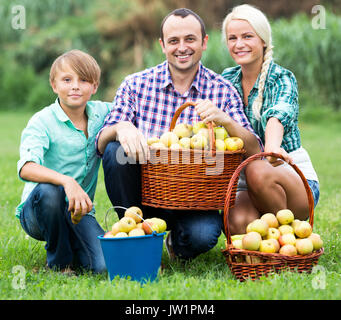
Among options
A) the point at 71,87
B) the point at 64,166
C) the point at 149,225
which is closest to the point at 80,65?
the point at 71,87

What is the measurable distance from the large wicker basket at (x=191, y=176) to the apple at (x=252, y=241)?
259 millimetres

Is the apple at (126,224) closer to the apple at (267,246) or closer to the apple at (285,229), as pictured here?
the apple at (267,246)

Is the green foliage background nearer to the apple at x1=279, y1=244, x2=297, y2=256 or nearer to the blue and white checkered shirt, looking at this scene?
the blue and white checkered shirt

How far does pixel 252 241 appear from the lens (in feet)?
8.52

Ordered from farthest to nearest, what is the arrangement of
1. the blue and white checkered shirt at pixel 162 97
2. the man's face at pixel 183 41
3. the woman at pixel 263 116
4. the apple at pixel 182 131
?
the blue and white checkered shirt at pixel 162 97
the man's face at pixel 183 41
the woman at pixel 263 116
the apple at pixel 182 131

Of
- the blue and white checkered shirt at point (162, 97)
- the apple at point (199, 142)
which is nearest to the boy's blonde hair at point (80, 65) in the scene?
the blue and white checkered shirt at point (162, 97)

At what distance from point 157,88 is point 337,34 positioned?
31.9ft

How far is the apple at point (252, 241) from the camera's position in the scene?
2.60 m

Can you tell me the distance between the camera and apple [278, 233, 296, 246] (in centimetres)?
264

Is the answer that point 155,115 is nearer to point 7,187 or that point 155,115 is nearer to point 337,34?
point 7,187

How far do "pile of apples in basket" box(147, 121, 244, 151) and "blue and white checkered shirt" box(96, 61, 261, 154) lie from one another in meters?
0.35

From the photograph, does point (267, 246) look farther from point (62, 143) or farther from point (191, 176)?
point (62, 143)

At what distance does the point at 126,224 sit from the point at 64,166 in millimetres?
668

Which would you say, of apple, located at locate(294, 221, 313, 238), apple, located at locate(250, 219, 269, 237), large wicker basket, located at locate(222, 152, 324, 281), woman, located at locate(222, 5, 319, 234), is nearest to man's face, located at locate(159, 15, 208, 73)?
woman, located at locate(222, 5, 319, 234)
